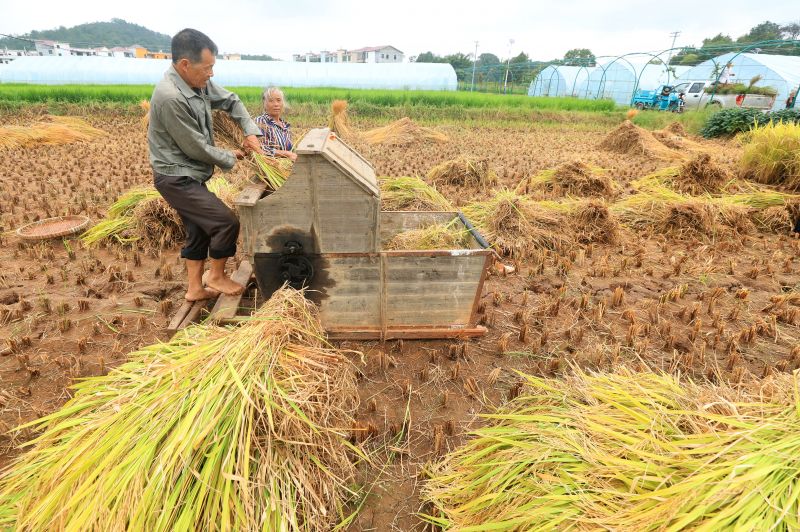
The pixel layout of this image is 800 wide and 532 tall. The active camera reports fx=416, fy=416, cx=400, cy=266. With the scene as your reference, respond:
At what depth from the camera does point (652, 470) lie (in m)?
1.43

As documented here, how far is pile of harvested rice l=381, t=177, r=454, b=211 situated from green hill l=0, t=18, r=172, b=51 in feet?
334

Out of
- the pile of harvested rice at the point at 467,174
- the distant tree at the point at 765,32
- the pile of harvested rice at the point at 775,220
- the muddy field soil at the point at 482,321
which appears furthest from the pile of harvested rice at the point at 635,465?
the distant tree at the point at 765,32

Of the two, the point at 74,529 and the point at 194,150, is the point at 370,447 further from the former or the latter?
the point at 194,150

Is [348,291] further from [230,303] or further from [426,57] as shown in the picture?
[426,57]

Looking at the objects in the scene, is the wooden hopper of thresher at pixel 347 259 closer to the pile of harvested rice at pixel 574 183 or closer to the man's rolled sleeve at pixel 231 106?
the man's rolled sleeve at pixel 231 106

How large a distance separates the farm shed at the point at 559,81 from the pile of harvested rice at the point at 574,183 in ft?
76.5

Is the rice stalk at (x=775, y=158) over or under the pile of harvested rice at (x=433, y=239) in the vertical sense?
over

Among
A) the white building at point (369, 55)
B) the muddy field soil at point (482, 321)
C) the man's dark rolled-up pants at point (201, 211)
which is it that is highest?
the white building at point (369, 55)

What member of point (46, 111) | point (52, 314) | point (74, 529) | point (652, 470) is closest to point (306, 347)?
point (74, 529)

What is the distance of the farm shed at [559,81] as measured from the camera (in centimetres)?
2731

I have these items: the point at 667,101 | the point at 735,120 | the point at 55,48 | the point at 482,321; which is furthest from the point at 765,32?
the point at 55,48

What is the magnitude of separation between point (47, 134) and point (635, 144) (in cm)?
1416

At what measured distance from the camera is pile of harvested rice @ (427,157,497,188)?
7211 millimetres

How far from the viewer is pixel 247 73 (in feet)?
76.1
